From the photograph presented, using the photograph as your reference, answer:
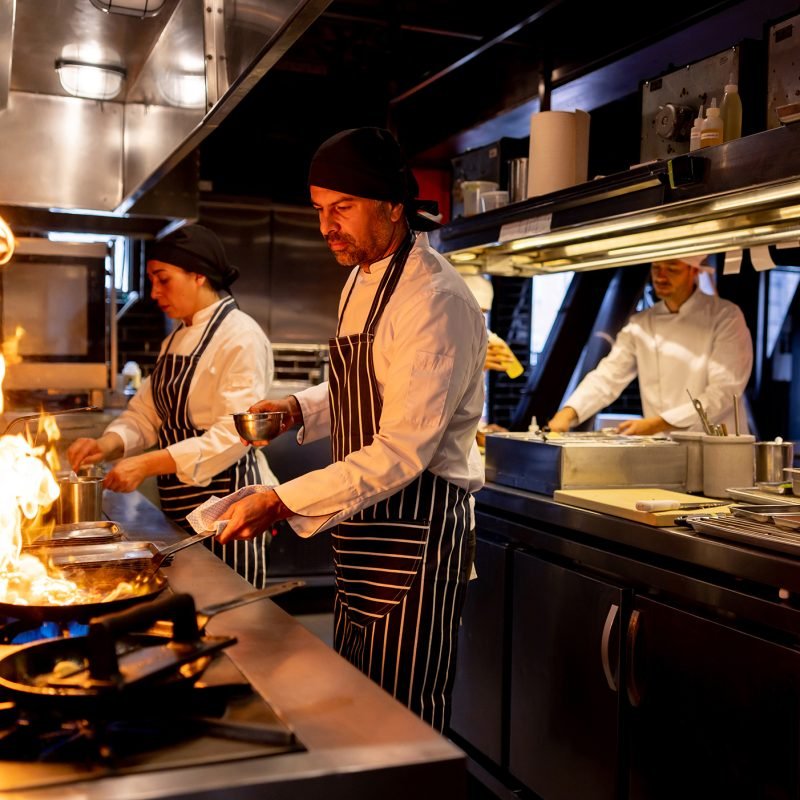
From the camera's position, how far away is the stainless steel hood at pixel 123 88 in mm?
1813

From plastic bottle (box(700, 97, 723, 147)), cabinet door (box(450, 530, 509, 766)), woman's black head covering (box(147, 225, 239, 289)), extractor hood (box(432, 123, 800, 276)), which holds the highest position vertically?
plastic bottle (box(700, 97, 723, 147))

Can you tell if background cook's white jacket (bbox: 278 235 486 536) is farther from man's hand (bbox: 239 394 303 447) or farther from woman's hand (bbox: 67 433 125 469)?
A: woman's hand (bbox: 67 433 125 469)

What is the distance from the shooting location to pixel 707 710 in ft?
7.39

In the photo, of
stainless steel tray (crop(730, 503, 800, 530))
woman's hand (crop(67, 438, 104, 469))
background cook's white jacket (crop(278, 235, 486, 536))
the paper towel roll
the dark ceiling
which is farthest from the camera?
the dark ceiling

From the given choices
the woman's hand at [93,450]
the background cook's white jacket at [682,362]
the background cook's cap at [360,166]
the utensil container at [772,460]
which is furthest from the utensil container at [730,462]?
the woman's hand at [93,450]

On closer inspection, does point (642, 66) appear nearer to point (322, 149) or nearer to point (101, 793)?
point (322, 149)

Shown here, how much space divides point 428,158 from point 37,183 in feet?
10.8

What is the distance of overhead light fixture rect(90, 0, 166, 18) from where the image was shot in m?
2.06

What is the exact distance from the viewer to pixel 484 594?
10.6ft

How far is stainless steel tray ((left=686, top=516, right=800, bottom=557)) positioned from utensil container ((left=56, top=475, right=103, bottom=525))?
151 cm

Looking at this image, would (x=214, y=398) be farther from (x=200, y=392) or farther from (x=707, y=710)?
(x=707, y=710)

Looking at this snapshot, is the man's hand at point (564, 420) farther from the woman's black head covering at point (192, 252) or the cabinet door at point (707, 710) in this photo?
the cabinet door at point (707, 710)

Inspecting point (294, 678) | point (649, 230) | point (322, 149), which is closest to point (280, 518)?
point (294, 678)

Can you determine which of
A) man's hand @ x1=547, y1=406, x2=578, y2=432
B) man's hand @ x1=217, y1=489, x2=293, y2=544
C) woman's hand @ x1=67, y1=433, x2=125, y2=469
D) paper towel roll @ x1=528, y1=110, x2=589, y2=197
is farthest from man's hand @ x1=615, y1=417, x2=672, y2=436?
man's hand @ x1=217, y1=489, x2=293, y2=544
